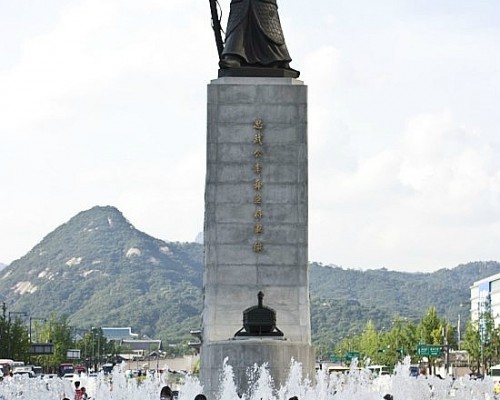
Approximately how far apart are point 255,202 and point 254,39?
3678 millimetres

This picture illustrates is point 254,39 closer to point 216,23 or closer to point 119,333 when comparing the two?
point 216,23

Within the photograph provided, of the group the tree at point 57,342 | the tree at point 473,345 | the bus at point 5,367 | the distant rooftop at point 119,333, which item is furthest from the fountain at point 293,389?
the distant rooftop at point 119,333

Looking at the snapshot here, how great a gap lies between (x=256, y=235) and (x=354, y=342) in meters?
88.2

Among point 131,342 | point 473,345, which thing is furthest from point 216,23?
point 131,342

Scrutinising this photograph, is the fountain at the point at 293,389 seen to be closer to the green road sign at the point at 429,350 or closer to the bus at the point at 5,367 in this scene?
the bus at the point at 5,367

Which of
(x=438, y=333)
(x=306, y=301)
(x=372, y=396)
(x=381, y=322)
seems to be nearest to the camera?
(x=372, y=396)

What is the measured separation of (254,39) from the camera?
28.1m

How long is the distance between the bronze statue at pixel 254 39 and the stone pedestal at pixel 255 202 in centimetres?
48

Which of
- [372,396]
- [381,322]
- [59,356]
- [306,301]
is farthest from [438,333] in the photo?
[381,322]

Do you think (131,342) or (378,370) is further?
(131,342)

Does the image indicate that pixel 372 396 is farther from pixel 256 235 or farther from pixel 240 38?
pixel 240 38

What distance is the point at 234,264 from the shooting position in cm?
2725

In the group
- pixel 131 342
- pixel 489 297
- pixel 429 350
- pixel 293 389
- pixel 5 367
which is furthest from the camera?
pixel 131 342

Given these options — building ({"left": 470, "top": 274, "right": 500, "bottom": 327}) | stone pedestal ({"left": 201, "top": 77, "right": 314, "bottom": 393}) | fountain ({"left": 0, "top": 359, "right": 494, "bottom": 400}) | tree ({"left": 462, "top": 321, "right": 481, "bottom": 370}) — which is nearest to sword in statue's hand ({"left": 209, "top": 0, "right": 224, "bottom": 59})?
stone pedestal ({"left": 201, "top": 77, "right": 314, "bottom": 393})
